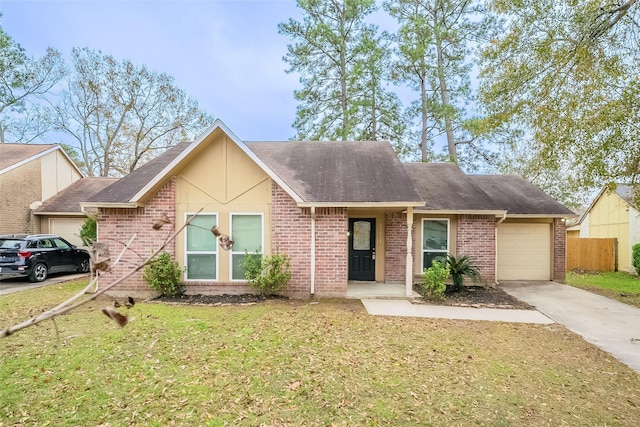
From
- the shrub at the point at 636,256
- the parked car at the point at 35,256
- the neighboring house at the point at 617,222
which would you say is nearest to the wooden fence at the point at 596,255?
the neighboring house at the point at 617,222

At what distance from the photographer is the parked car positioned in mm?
11438

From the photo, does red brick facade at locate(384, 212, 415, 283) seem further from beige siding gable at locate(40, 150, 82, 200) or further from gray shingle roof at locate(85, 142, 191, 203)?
beige siding gable at locate(40, 150, 82, 200)

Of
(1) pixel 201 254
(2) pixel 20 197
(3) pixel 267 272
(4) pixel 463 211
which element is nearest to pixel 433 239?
(4) pixel 463 211

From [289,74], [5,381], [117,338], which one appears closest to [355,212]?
[117,338]

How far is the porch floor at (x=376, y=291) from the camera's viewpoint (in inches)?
367

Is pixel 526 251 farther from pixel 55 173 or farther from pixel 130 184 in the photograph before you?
pixel 55 173

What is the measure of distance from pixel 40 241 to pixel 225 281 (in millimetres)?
8068

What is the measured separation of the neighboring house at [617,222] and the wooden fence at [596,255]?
0.32m

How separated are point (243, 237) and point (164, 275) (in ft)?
7.28

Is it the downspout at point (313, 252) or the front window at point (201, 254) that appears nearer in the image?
the downspout at point (313, 252)

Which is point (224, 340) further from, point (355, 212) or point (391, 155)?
point (391, 155)

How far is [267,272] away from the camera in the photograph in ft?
29.4

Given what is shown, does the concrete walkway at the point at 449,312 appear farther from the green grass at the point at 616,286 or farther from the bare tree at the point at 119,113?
the bare tree at the point at 119,113

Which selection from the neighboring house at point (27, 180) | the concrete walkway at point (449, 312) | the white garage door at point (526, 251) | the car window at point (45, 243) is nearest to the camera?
the concrete walkway at point (449, 312)
